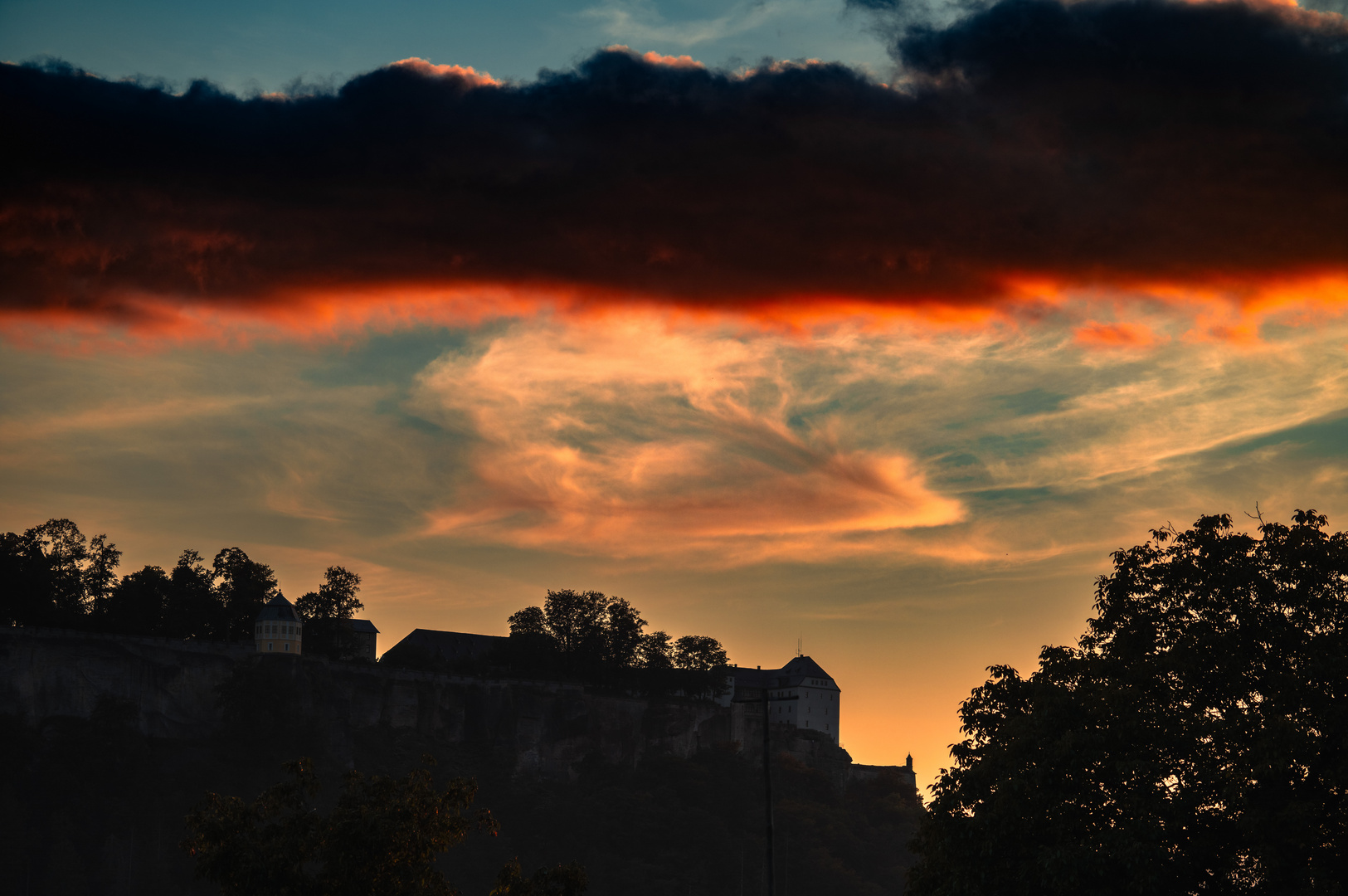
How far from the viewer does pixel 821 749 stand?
169375 millimetres

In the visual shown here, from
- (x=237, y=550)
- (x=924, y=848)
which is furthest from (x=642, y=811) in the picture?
(x=924, y=848)

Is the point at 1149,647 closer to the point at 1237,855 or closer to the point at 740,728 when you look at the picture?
the point at 1237,855

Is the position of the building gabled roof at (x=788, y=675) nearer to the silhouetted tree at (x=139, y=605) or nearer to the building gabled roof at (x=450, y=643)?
the building gabled roof at (x=450, y=643)

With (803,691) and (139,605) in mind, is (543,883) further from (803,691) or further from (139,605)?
(803,691)

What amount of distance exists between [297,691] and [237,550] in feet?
54.7

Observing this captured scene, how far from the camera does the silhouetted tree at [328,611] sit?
14150cm

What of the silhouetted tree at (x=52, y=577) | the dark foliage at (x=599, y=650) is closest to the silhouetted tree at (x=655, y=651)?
the dark foliage at (x=599, y=650)

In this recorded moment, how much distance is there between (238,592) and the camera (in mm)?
134750

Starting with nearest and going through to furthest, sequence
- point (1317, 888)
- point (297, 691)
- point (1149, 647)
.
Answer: point (1317, 888) < point (1149, 647) < point (297, 691)

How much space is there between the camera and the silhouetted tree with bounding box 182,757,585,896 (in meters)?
33.6

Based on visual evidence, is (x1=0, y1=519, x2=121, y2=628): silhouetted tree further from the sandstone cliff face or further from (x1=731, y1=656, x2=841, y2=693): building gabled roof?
(x1=731, y1=656, x2=841, y2=693): building gabled roof

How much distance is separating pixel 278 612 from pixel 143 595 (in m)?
12.9

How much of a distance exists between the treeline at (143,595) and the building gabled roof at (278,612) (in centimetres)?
89

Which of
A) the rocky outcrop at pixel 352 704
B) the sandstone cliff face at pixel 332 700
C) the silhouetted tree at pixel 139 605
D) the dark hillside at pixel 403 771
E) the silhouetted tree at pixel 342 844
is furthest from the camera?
the silhouetted tree at pixel 139 605
